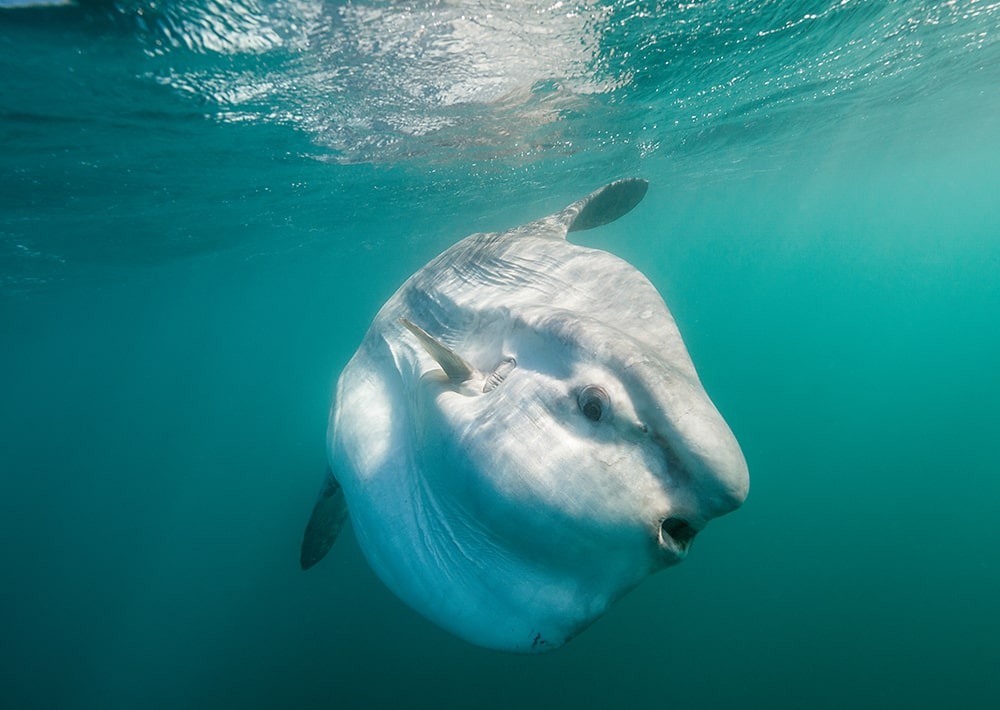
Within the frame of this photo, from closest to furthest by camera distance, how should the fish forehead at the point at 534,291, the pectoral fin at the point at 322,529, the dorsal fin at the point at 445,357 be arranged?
the dorsal fin at the point at 445,357
the fish forehead at the point at 534,291
the pectoral fin at the point at 322,529

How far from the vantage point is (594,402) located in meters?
1.62

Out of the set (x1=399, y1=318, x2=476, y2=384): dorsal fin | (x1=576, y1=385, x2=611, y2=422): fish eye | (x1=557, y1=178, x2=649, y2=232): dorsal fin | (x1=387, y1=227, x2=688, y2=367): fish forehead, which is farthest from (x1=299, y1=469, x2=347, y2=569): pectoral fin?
(x1=576, y1=385, x2=611, y2=422): fish eye

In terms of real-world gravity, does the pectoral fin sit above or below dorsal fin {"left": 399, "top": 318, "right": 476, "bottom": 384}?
below

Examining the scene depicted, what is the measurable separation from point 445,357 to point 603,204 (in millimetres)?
2778

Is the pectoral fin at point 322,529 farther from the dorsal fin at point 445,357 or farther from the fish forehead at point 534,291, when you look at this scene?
the dorsal fin at point 445,357

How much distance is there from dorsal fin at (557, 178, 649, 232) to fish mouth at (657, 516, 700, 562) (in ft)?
9.25

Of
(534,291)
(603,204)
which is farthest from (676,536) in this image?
(603,204)

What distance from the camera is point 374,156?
13.6 meters

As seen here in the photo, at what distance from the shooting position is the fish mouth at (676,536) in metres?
1.45

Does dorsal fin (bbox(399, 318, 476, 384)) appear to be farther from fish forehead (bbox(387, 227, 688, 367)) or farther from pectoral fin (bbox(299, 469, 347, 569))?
pectoral fin (bbox(299, 469, 347, 569))

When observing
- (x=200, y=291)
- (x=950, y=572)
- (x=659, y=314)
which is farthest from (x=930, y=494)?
(x=200, y=291)

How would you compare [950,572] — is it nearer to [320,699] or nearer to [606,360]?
[320,699]

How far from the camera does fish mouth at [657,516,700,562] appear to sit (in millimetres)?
1451

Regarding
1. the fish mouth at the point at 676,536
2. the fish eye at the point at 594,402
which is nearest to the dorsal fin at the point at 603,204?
the fish eye at the point at 594,402
